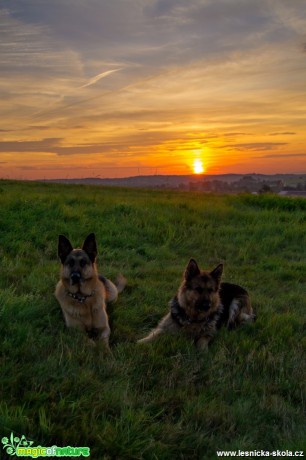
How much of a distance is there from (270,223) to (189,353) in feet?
34.9

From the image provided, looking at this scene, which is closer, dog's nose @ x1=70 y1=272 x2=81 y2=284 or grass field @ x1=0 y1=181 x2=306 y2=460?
grass field @ x1=0 y1=181 x2=306 y2=460

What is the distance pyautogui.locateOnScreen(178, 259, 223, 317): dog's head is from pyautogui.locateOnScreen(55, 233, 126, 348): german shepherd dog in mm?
1197

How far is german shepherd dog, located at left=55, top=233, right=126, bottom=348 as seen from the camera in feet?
18.9

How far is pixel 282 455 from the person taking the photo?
3.47 metres

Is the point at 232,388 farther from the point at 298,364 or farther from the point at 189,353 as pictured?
the point at 298,364

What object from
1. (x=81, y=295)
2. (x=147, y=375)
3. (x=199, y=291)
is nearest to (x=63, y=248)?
(x=81, y=295)

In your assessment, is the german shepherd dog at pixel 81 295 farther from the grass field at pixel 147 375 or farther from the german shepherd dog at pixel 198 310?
the german shepherd dog at pixel 198 310

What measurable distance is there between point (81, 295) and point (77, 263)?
45 cm

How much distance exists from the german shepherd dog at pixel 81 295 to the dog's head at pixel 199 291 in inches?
47.1

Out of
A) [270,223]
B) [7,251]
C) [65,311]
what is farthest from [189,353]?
[270,223]

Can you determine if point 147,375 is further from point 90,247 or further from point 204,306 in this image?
point 90,247

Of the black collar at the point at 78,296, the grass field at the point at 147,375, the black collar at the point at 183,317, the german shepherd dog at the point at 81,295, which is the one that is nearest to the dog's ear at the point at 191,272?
the black collar at the point at 183,317

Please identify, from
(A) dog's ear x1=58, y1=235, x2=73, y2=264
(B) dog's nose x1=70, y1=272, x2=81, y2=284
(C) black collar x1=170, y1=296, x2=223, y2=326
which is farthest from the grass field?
(A) dog's ear x1=58, y1=235, x2=73, y2=264

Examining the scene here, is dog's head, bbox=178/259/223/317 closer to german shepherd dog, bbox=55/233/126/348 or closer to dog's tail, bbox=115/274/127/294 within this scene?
german shepherd dog, bbox=55/233/126/348
